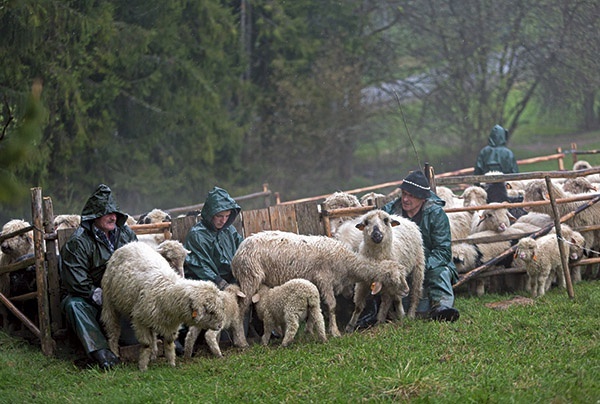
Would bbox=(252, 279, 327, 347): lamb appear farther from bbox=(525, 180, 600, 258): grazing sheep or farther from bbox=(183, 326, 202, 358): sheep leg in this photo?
bbox=(525, 180, 600, 258): grazing sheep

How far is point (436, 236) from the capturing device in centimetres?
1015

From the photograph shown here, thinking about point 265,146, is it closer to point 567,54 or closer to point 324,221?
point 567,54

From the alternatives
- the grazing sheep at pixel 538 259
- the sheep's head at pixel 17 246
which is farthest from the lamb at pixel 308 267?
the sheep's head at pixel 17 246

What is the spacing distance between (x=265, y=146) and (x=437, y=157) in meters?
6.53

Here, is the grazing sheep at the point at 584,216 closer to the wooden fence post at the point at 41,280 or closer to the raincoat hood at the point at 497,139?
the raincoat hood at the point at 497,139

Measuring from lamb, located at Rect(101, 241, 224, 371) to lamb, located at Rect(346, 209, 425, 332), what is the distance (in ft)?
6.86

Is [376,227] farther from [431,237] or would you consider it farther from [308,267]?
[431,237]

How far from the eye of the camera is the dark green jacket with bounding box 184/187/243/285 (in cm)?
938

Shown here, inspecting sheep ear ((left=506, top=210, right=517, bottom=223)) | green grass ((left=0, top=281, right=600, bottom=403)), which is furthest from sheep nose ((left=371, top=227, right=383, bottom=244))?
sheep ear ((left=506, top=210, right=517, bottom=223))

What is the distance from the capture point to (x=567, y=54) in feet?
87.8

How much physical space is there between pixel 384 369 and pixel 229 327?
2220 millimetres

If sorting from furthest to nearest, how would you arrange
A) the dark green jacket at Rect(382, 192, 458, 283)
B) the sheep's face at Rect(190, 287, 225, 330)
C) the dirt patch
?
the dark green jacket at Rect(382, 192, 458, 283) < the dirt patch < the sheep's face at Rect(190, 287, 225, 330)

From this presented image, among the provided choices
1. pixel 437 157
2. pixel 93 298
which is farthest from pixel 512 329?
pixel 437 157

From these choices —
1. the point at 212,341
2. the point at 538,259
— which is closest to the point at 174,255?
the point at 212,341
